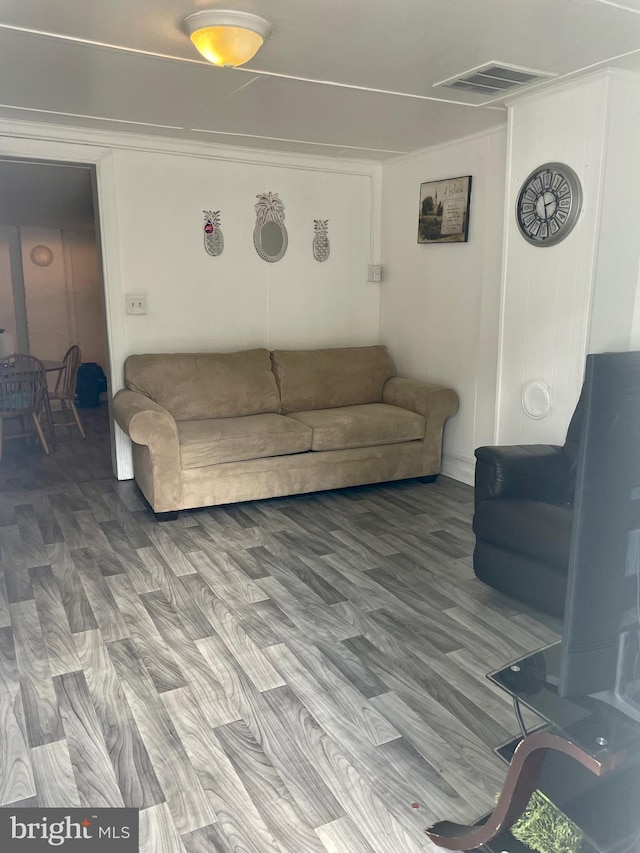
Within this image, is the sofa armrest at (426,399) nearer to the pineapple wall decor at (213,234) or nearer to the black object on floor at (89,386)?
the pineapple wall decor at (213,234)

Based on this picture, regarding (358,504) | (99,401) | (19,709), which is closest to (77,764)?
(19,709)

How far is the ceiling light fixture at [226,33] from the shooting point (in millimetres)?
2340

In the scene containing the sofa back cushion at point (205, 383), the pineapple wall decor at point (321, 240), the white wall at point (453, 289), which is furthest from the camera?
the pineapple wall decor at point (321, 240)

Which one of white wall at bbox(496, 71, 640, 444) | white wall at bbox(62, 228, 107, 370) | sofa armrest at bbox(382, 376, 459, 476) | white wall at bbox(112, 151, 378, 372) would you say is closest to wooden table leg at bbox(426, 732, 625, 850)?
white wall at bbox(496, 71, 640, 444)

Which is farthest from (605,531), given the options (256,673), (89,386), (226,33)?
(89,386)

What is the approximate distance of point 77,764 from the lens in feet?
6.08

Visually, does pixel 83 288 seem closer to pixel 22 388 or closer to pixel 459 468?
pixel 22 388

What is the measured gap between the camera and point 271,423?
407 cm

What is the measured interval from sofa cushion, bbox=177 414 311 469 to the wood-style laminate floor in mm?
381

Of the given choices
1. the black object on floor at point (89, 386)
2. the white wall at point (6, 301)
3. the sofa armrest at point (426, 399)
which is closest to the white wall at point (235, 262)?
the sofa armrest at point (426, 399)

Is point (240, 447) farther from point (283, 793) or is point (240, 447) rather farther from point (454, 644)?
point (283, 793)

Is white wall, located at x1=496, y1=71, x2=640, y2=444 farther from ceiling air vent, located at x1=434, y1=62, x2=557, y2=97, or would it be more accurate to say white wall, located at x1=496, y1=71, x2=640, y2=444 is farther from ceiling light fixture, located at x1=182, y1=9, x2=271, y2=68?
ceiling light fixture, located at x1=182, y1=9, x2=271, y2=68

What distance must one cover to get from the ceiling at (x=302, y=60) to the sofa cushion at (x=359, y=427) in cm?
182

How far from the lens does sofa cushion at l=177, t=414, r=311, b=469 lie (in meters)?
3.75
